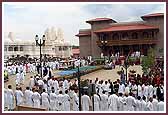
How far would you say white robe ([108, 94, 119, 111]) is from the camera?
10.4 m

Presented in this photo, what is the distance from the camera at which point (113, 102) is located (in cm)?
1045

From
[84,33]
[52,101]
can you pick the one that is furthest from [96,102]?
[84,33]

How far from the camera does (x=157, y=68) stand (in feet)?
36.6

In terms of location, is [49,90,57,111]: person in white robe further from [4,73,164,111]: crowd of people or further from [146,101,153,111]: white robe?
[146,101,153,111]: white robe

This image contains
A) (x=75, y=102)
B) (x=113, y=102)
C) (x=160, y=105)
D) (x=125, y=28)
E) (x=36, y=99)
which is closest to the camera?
(x=160, y=105)

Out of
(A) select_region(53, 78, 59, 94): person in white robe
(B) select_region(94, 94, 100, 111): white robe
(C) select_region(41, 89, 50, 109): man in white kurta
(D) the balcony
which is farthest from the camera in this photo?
(D) the balcony

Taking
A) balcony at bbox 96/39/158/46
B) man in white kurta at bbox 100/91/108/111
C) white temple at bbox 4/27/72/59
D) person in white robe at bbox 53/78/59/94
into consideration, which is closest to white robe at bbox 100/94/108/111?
man in white kurta at bbox 100/91/108/111

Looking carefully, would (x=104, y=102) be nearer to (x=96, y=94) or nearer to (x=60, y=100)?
(x=96, y=94)

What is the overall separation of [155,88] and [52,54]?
4.30 m

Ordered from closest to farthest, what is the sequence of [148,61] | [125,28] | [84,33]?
[148,61]
[84,33]
[125,28]

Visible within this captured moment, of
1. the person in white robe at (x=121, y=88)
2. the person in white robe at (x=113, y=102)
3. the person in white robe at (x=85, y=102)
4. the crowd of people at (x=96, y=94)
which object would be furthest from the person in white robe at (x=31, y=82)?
the person in white robe at (x=121, y=88)

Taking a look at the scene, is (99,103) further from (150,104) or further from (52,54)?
(52,54)

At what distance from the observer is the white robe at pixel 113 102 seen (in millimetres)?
10352

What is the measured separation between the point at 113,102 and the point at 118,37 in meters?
4.18
